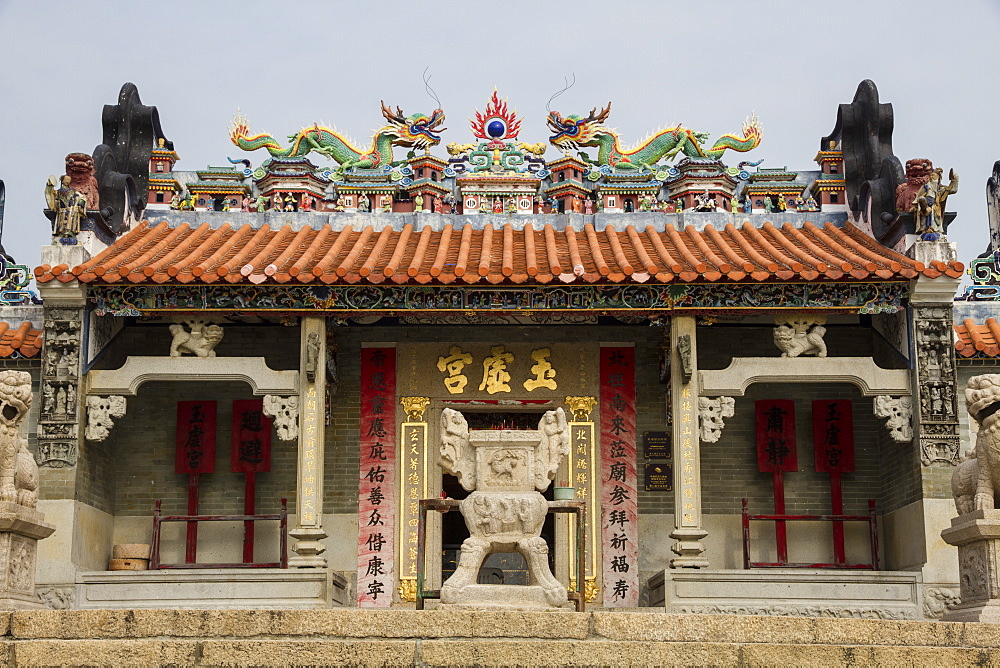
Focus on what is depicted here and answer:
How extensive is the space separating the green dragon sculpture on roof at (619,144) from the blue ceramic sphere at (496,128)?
0.53m

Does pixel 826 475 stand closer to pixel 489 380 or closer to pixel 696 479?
pixel 696 479

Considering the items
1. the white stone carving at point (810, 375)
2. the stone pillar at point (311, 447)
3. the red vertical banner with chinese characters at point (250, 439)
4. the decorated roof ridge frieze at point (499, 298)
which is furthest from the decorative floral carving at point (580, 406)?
the red vertical banner with chinese characters at point (250, 439)

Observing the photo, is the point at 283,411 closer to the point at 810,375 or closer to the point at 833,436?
the point at 810,375

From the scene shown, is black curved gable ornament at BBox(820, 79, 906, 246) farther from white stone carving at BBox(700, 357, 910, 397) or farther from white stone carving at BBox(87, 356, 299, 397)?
white stone carving at BBox(87, 356, 299, 397)

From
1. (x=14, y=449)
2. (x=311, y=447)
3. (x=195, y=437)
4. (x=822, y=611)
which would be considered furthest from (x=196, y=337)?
(x=822, y=611)

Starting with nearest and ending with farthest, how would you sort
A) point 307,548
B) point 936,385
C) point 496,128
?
point 307,548 → point 936,385 → point 496,128

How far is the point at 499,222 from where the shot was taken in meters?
14.8

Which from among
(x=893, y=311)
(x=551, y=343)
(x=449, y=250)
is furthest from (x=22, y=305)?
(x=893, y=311)

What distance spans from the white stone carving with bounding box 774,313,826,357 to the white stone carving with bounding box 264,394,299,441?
15.2 feet

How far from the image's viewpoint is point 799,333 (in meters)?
12.9

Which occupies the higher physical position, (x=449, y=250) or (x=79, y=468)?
(x=449, y=250)

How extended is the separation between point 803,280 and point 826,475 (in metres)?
2.65

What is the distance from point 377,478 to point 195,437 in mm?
1962

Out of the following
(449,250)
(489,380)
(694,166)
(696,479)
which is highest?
(694,166)
